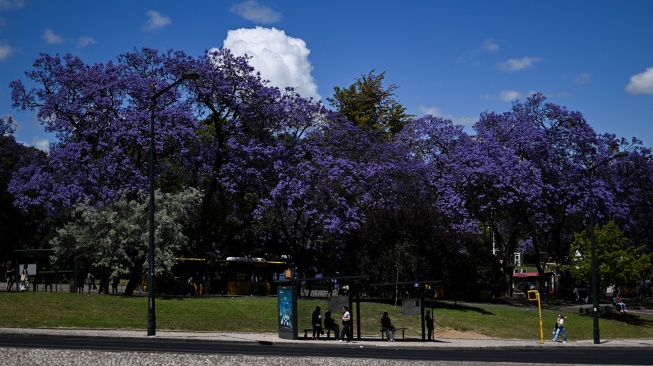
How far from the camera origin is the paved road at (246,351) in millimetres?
21484

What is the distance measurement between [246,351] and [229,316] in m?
16.0

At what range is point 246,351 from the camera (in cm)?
2817

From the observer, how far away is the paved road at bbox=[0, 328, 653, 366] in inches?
846

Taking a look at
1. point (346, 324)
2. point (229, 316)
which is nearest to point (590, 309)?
point (229, 316)

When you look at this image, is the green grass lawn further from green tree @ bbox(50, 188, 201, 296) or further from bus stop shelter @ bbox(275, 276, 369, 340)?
green tree @ bbox(50, 188, 201, 296)

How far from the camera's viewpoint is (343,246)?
6031cm

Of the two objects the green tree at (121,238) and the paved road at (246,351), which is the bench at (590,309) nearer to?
the paved road at (246,351)

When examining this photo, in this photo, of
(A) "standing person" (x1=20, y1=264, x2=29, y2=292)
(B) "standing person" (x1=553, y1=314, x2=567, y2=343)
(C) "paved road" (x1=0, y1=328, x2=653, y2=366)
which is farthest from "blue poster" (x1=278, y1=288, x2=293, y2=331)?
(A) "standing person" (x1=20, y1=264, x2=29, y2=292)

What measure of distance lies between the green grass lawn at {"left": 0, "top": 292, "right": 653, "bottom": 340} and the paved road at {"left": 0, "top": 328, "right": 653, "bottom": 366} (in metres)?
3.22

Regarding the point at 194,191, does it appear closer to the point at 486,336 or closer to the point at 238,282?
the point at 238,282

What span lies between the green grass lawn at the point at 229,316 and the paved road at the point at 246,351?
127 inches

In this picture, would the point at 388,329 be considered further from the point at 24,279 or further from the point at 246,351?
the point at 24,279

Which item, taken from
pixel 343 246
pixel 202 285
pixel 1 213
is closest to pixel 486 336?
pixel 343 246

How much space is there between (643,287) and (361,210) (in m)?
49.5
